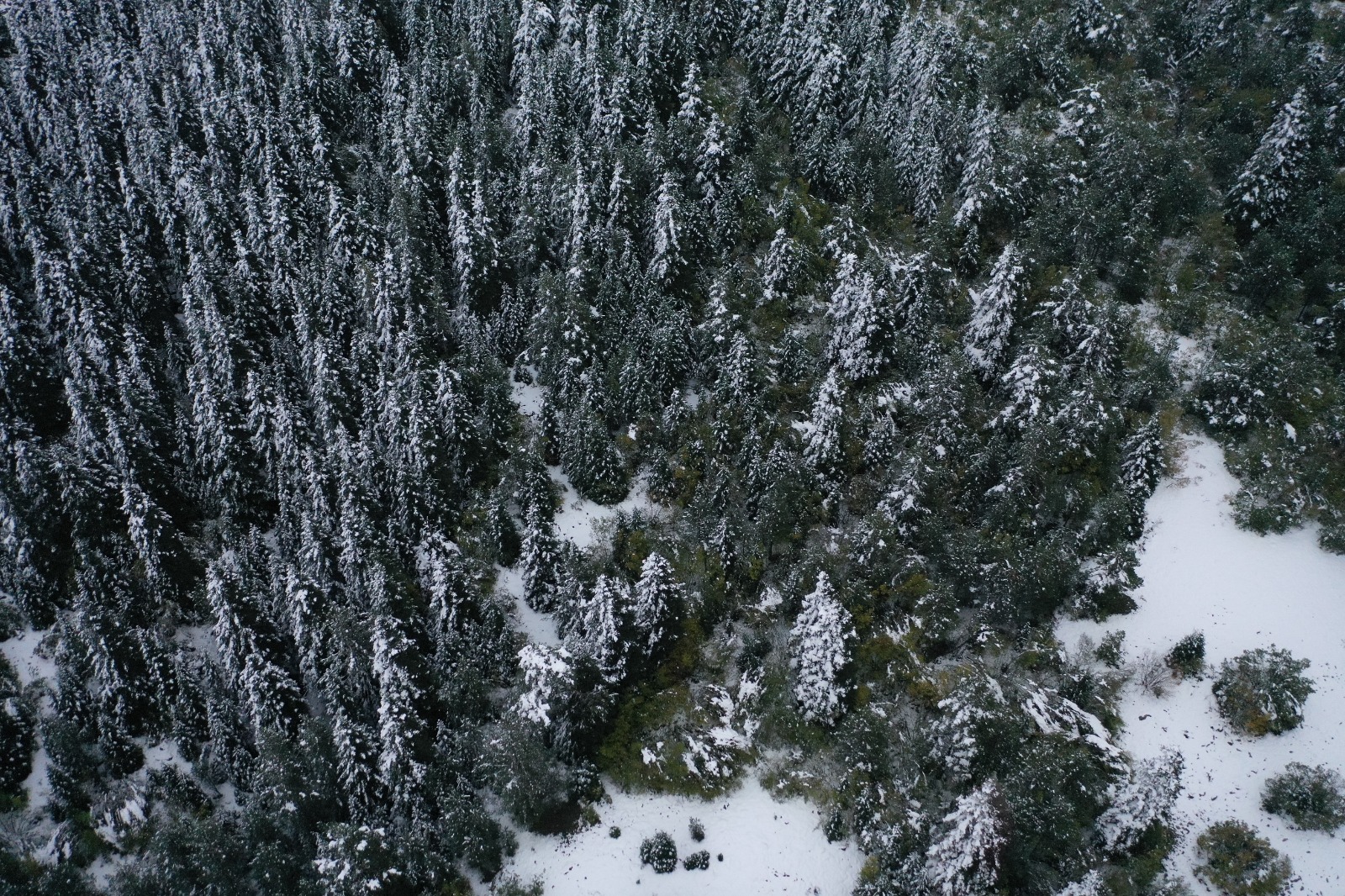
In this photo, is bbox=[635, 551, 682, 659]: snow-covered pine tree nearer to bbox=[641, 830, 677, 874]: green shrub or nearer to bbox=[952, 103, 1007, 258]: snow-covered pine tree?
bbox=[641, 830, 677, 874]: green shrub

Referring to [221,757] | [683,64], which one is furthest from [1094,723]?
[683,64]

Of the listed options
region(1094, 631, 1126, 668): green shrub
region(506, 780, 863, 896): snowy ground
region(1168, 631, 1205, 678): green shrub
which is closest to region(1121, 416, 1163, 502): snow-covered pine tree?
region(1168, 631, 1205, 678): green shrub

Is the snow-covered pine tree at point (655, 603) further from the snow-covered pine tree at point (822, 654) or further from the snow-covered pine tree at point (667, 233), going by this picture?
the snow-covered pine tree at point (667, 233)

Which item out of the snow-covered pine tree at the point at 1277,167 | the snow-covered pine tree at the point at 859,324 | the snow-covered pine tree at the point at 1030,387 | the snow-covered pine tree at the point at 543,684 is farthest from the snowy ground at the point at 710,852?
the snow-covered pine tree at the point at 1277,167

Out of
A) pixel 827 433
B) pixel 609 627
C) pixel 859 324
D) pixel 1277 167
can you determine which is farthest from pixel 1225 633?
pixel 1277 167

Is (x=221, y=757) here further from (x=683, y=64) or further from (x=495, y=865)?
(x=683, y=64)

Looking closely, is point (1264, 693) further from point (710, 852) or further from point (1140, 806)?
point (710, 852)
